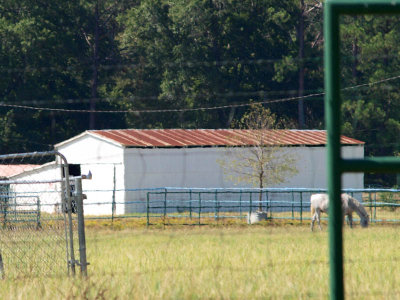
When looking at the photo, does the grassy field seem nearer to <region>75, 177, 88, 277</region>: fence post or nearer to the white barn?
<region>75, 177, 88, 277</region>: fence post

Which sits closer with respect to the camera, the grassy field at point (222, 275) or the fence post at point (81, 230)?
the grassy field at point (222, 275)

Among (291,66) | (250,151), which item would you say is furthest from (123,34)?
(250,151)

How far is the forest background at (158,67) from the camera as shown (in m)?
65.8

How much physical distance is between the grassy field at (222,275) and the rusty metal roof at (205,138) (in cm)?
2531

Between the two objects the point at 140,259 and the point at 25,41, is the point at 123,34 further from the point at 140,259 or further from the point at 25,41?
the point at 140,259

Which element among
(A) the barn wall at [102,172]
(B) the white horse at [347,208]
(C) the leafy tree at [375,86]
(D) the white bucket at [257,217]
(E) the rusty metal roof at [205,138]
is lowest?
(D) the white bucket at [257,217]

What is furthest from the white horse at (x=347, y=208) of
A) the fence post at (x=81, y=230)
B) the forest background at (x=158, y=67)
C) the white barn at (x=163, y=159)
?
the forest background at (x=158, y=67)

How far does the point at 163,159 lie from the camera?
4122cm

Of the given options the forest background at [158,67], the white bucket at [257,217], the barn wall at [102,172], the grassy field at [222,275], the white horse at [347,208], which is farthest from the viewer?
the forest background at [158,67]

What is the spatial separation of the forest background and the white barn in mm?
19169

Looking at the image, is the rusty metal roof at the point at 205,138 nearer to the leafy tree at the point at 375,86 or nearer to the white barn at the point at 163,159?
the white barn at the point at 163,159

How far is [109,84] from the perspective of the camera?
7325cm

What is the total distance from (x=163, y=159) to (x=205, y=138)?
14.2ft

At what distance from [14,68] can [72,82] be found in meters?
5.10
